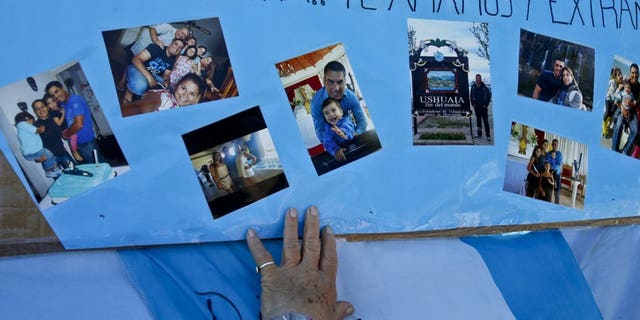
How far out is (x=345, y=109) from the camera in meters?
0.78

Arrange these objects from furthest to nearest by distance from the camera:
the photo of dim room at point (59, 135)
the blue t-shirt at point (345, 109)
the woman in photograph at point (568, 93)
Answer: the woman in photograph at point (568, 93), the blue t-shirt at point (345, 109), the photo of dim room at point (59, 135)

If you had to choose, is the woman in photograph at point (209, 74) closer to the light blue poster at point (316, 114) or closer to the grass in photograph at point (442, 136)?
the light blue poster at point (316, 114)

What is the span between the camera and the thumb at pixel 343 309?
75 cm

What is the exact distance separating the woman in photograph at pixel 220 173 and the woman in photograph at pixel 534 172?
508mm

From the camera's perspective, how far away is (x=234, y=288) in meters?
0.74

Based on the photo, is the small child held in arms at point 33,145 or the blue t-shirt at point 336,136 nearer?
the small child held in arms at point 33,145

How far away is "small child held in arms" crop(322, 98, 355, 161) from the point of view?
2.55 feet

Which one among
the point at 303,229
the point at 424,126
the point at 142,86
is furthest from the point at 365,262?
the point at 142,86

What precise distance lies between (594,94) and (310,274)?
588 mm

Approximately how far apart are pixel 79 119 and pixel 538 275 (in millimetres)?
771

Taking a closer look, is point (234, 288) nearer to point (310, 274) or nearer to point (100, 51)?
point (310, 274)

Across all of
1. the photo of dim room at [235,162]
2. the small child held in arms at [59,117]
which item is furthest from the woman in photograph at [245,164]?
the small child held in arms at [59,117]

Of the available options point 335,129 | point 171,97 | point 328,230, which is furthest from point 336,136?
point 171,97

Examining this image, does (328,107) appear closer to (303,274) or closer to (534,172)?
(303,274)
